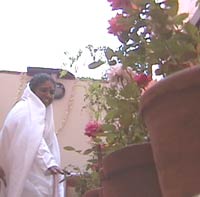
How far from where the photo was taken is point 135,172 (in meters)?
1.24

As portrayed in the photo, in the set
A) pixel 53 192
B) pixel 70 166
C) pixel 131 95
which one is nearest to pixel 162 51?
pixel 131 95

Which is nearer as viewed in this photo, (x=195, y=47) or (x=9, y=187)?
(x=195, y=47)

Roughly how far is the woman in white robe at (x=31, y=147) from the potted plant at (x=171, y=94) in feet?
5.69

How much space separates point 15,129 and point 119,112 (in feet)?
5.88

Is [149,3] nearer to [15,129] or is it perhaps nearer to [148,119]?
[148,119]

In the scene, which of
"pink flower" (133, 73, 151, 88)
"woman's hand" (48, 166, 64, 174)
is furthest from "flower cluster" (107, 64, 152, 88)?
"woman's hand" (48, 166, 64, 174)

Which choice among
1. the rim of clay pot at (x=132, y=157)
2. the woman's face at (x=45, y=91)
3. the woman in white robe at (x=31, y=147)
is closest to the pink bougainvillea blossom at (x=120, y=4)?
the rim of clay pot at (x=132, y=157)

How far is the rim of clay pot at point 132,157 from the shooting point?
1233mm

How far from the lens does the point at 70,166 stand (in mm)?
3961

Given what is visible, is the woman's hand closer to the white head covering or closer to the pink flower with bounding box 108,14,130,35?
the white head covering

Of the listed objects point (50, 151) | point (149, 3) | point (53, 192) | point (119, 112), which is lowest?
point (119, 112)

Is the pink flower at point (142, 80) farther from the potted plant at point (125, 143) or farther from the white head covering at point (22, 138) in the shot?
the white head covering at point (22, 138)

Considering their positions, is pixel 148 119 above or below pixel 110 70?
below

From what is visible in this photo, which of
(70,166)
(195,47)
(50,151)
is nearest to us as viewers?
(195,47)
